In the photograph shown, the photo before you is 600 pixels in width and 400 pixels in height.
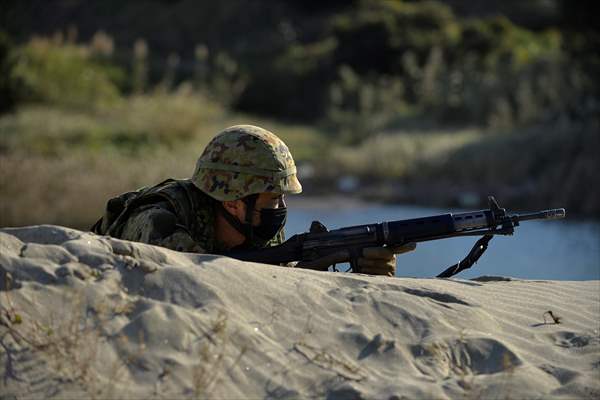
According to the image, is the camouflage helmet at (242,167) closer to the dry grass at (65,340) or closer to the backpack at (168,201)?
A: the backpack at (168,201)

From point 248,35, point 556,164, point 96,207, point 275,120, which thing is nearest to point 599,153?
point 556,164

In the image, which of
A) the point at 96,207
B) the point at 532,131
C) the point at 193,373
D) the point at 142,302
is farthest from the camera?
the point at 532,131

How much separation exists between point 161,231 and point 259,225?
556mm

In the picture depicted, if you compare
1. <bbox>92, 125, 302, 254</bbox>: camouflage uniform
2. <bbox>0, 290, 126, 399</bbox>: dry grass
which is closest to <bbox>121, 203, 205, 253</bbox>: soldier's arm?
<bbox>92, 125, 302, 254</bbox>: camouflage uniform

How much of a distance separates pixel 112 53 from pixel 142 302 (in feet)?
88.0

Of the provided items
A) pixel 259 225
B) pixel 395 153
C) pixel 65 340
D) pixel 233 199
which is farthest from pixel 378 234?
pixel 395 153

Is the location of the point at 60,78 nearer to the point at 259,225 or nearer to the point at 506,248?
the point at 506,248

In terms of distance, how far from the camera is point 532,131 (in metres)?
20.2

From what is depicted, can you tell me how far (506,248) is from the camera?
14.3 m

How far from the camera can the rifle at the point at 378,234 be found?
583cm

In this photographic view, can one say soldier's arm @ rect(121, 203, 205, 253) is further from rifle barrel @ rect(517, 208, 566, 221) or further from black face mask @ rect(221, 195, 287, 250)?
rifle barrel @ rect(517, 208, 566, 221)

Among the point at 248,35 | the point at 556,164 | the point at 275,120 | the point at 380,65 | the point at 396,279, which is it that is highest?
the point at 248,35

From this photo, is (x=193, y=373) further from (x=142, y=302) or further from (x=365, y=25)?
(x=365, y=25)

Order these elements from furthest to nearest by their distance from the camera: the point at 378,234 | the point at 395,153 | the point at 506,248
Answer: the point at 395,153 < the point at 506,248 < the point at 378,234
